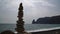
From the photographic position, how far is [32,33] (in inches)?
402

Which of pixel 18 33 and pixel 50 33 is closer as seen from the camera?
pixel 18 33

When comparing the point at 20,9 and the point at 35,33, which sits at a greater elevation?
the point at 20,9

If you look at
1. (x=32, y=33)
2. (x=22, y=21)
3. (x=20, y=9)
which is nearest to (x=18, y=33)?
(x=22, y=21)

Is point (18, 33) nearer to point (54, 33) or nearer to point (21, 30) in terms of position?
point (21, 30)

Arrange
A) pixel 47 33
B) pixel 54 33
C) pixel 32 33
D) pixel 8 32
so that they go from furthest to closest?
pixel 54 33 → pixel 47 33 → pixel 32 33 → pixel 8 32

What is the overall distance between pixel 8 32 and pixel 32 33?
2.60 metres

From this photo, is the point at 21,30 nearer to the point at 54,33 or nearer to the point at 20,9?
the point at 20,9

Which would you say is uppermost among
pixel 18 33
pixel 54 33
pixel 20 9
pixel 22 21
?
pixel 20 9

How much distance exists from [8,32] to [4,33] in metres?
0.26

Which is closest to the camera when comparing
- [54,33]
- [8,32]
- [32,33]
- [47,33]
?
[8,32]

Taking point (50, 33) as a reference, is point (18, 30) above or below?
above


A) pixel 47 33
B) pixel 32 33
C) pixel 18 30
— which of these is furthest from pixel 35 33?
pixel 18 30

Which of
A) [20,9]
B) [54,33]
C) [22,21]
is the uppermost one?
[20,9]

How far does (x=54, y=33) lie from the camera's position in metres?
12.3
